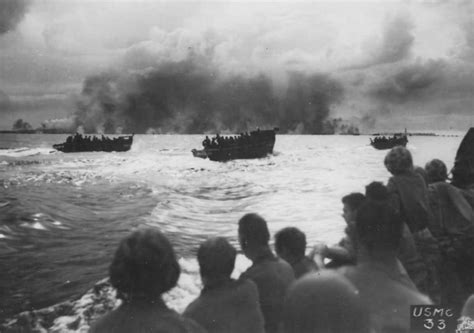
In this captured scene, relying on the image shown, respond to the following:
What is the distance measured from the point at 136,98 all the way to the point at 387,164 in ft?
50.2

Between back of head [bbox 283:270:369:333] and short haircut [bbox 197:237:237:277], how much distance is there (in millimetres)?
613

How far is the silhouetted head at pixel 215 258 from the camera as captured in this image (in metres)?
2.30

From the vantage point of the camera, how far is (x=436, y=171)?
3926 millimetres

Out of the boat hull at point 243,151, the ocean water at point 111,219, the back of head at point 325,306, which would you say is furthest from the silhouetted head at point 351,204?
the boat hull at point 243,151

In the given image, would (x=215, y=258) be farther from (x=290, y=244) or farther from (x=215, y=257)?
(x=290, y=244)

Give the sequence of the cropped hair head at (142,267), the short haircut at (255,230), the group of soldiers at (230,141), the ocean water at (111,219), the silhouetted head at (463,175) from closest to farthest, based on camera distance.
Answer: the cropped hair head at (142,267) → the short haircut at (255,230) → the silhouetted head at (463,175) → the ocean water at (111,219) → the group of soldiers at (230,141)

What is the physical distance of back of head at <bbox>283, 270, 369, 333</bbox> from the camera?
5.61 ft

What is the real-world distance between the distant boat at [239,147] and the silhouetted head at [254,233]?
141ft

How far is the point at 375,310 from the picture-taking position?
209 cm

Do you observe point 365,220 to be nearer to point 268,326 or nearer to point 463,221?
point 268,326

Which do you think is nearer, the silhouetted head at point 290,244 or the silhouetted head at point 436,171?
the silhouetted head at point 290,244

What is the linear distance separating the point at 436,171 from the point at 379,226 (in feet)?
6.64

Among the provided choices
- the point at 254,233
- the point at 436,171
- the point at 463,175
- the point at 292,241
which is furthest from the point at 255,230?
the point at 463,175

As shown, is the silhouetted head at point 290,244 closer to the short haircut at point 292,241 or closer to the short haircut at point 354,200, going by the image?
the short haircut at point 292,241
